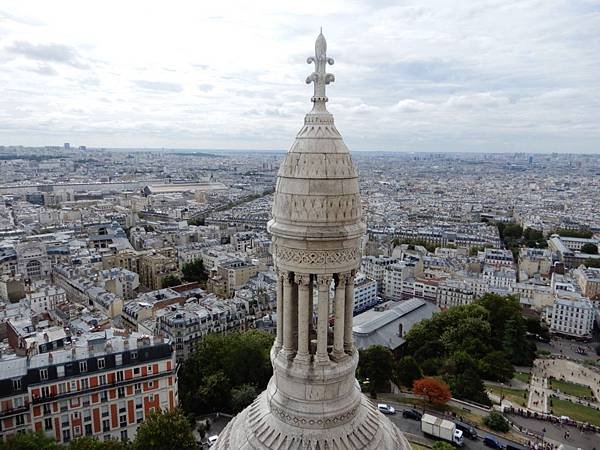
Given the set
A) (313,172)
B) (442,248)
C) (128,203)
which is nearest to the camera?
(313,172)

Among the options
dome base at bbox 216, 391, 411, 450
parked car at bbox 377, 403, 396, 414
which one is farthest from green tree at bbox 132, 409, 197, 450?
dome base at bbox 216, 391, 411, 450

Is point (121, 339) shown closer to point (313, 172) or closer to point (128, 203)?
point (313, 172)

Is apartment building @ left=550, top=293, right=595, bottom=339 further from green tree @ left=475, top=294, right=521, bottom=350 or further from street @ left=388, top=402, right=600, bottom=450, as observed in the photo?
street @ left=388, top=402, right=600, bottom=450

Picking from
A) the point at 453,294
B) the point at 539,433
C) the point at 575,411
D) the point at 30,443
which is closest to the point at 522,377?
the point at 575,411

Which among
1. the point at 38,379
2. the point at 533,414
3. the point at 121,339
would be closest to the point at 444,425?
the point at 533,414

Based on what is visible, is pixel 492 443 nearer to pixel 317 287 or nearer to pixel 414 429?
pixel 414 429
